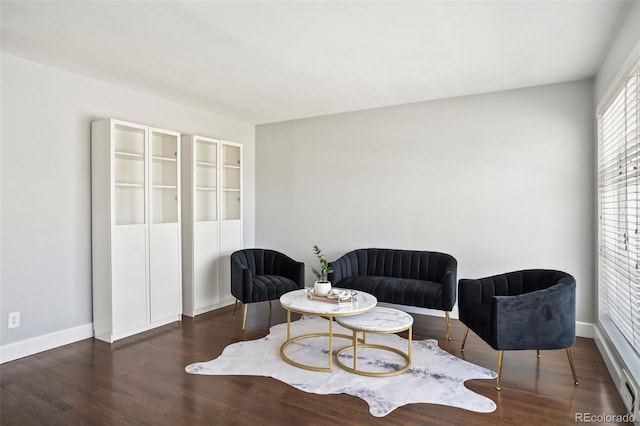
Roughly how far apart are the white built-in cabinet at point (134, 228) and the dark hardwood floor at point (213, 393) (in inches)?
16.7

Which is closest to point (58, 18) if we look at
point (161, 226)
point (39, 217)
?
point (39, 217)

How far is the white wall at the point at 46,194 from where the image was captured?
3422 millimetres

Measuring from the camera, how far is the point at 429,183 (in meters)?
4.84

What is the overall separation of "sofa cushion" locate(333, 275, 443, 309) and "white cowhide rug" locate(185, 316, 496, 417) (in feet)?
1.33

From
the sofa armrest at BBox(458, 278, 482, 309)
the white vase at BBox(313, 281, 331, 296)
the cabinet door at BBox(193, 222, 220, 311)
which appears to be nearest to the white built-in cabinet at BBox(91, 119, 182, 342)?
the cabinet door at BBox(193, 222, 220, 311)

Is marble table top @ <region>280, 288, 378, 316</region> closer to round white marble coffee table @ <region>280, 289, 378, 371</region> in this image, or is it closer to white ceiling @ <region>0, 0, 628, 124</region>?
round white marble coffee table @ <region>280, 289, 378, 371</region>

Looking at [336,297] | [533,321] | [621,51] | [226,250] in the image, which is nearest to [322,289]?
[336,297]

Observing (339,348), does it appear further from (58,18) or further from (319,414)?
(58,18)

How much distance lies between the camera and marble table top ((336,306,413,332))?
307 cm

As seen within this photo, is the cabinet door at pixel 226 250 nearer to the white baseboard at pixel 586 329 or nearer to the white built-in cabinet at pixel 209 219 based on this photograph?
the white built-in cabinet at pixel 209 219

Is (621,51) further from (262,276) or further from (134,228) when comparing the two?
(134,228)

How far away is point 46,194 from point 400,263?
381cm

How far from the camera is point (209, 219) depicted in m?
5.35

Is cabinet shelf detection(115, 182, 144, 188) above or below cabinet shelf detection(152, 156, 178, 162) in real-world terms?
below
